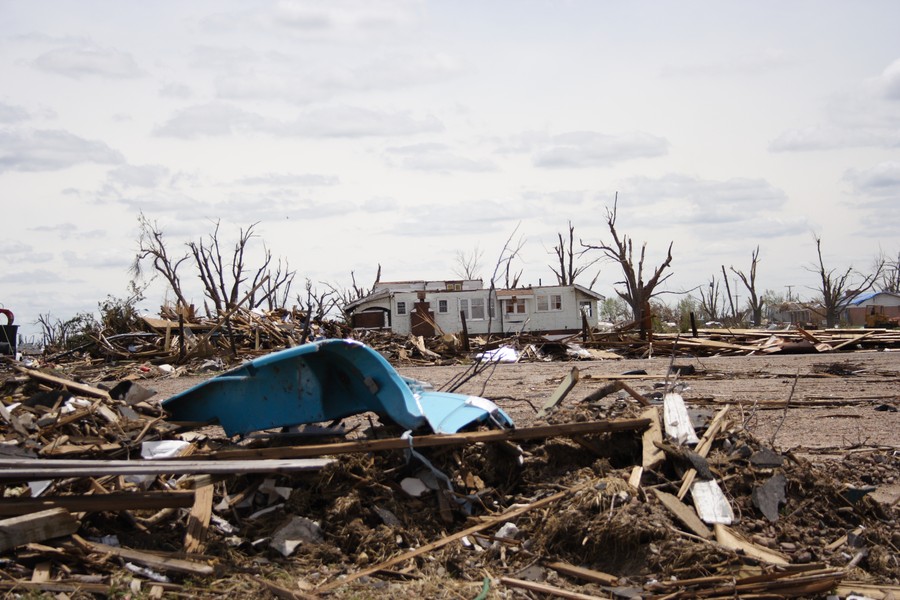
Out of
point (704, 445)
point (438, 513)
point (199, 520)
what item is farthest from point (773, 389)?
point (199, 520)

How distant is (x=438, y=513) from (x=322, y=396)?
4.52ft

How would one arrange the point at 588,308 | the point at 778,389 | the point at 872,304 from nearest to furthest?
1. the point at 778,389
2. the point at 588,308
3. the point at 872,304

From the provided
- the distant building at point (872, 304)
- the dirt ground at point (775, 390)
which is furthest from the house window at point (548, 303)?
the distant building at point (872, 304)

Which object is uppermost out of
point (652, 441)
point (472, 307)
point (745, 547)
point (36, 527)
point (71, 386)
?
point (472, 307)

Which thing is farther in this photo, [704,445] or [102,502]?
[704,445]

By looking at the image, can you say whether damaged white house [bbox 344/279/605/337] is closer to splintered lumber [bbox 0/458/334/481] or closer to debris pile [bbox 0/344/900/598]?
debris pile [bbox 0/344/900/598]

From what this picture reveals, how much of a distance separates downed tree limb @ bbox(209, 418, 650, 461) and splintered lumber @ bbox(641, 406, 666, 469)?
5.4 inches

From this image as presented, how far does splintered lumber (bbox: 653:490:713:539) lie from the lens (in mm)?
5559

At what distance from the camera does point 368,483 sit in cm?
613

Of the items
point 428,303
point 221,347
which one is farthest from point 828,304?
point 221,347

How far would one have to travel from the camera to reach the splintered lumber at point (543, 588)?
5.09 metres

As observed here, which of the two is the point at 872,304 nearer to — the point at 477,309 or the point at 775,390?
the point at 477,309

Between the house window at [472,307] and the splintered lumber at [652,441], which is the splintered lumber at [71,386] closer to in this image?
the splintered lumber at [652,441]

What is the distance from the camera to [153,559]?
525 cm
